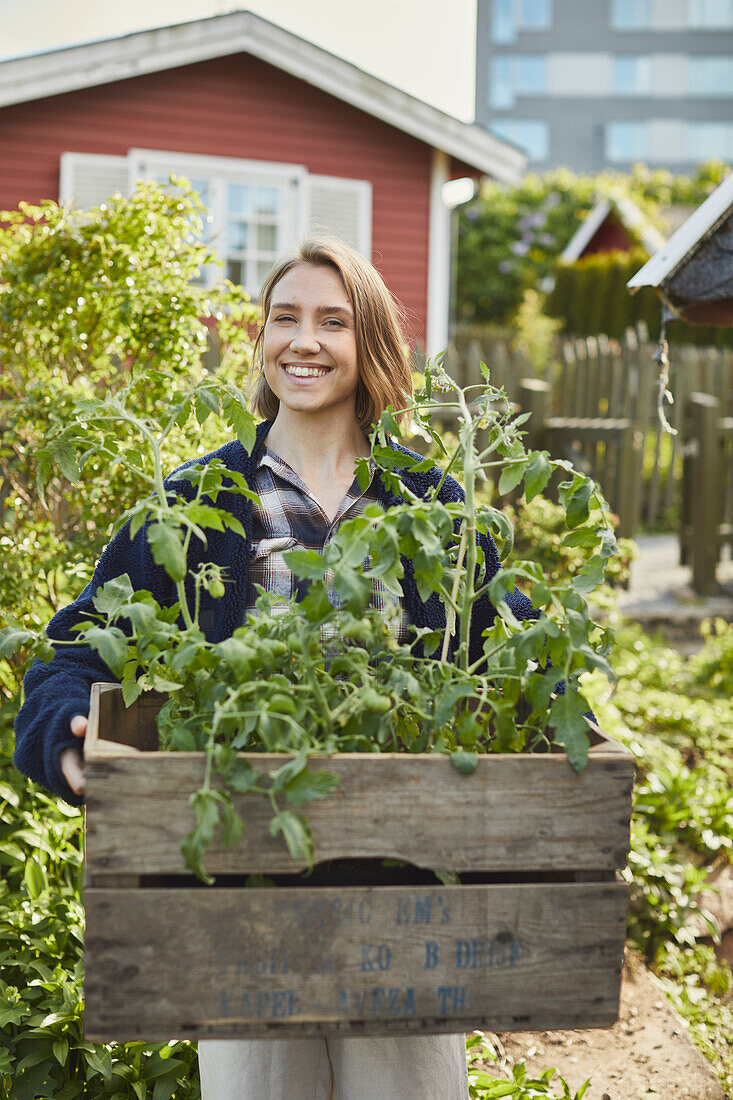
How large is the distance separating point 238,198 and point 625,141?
55296 millimetres

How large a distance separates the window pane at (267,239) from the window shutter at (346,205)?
0.41 meters

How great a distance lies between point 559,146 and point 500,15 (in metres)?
8.19

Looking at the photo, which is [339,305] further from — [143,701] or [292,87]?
[292,87]

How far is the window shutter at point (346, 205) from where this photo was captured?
9.42m

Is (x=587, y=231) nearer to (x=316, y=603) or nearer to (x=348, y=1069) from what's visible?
(x=348, y=1069)

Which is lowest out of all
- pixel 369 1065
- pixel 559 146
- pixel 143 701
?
pixel 369 1065

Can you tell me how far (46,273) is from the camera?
3.09m

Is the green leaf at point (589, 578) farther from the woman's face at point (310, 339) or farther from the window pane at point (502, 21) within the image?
the window pane at point (502, 21)

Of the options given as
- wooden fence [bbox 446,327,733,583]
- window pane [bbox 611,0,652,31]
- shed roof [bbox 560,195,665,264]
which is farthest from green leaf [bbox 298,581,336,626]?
window pane [bbox 611,0,652,31]

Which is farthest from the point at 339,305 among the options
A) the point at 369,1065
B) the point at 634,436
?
the point at 634,436

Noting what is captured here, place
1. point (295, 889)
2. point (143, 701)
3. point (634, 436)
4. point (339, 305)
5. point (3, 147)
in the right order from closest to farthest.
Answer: point (295, 889), point (143, 701), point (339, 305), point (634, 436), point (3, 147)

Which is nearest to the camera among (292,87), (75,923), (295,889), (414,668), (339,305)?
(295,889)

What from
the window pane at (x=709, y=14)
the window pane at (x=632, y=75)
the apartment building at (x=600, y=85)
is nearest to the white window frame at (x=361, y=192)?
the apartment building at (x=600, y=85)

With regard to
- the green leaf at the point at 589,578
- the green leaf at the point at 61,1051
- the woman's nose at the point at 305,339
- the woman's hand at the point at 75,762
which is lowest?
the green leaf at the point at 61,1051
